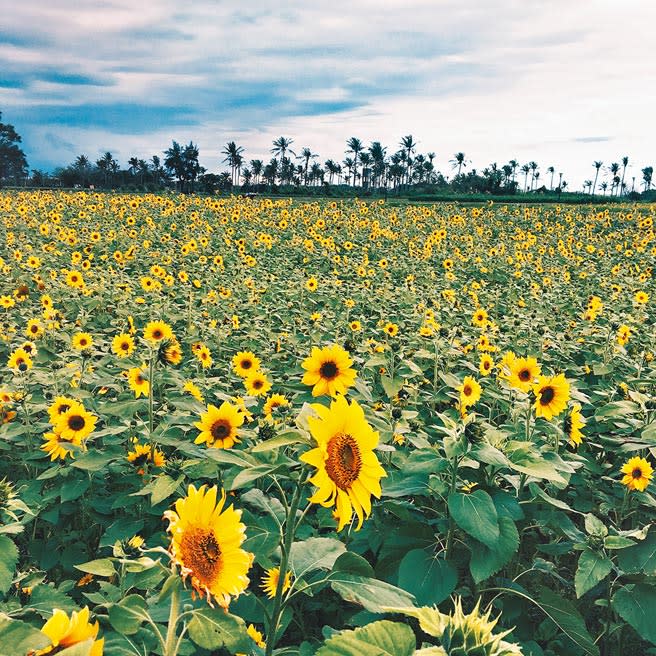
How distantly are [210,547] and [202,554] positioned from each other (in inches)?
0.8

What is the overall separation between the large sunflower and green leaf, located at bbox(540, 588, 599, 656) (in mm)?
1135

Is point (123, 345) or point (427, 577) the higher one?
point (123, 345)

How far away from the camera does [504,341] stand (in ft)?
20.0

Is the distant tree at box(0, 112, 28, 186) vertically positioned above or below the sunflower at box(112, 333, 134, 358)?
above

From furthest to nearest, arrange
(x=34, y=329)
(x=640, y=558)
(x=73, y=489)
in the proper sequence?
(x=34, y=329) → (x=73, y=489) → (x=640, y=558)

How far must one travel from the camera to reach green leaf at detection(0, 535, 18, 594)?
134 centimetres

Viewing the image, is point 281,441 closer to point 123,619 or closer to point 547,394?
point 123,619

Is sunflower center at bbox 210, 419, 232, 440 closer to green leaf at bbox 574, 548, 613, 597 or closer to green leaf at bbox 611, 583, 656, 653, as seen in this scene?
green leaf at bbox 574, 548, 613, 597

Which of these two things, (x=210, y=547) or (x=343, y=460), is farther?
(x=343, y=460)

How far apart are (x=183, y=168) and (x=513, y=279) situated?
150ft

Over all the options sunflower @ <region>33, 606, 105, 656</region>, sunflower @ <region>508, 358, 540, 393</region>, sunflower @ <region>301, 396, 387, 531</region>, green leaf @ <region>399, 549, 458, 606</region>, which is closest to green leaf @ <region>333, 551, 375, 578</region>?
sunflower @ <region>301, 396, 387, 531</region>

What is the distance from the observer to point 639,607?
6.90 feet

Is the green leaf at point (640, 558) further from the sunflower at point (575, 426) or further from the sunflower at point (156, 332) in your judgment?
the sunflower at point (156, 332)

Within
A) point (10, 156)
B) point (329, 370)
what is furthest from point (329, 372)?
point (10, 156)
